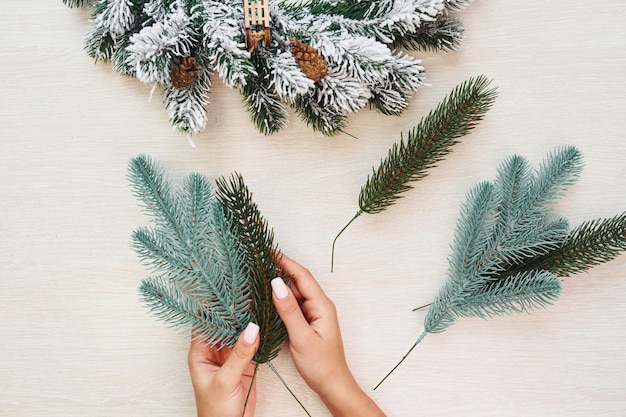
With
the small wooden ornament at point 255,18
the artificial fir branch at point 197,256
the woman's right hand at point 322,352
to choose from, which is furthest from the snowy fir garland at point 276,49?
the woman's right hand at point 322,352

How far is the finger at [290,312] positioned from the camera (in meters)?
0.74

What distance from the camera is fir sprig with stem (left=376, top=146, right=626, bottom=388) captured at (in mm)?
780

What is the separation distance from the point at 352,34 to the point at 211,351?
0.53 metres

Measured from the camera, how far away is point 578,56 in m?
0.88

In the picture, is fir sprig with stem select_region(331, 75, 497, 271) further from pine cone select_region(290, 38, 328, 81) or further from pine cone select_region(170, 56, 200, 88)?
pine cone select_region(170, 56, 200, 88)

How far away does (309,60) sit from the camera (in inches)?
29.6

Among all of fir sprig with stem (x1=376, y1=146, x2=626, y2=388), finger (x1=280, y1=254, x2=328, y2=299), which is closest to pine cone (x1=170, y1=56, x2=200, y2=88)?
finger (x1=280, y1=254, x2=328, y2=299)

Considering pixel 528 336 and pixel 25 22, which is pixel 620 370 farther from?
pixel 25 22

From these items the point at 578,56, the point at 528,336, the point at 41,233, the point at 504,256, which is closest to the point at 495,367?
the point at 528,336

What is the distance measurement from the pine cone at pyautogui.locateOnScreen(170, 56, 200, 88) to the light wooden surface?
0.27ft

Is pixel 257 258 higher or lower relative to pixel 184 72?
lower

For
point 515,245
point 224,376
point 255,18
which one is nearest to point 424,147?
point 515,245

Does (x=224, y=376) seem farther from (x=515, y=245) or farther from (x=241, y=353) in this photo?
(x=515, y=245)

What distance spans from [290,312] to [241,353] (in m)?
0.09
